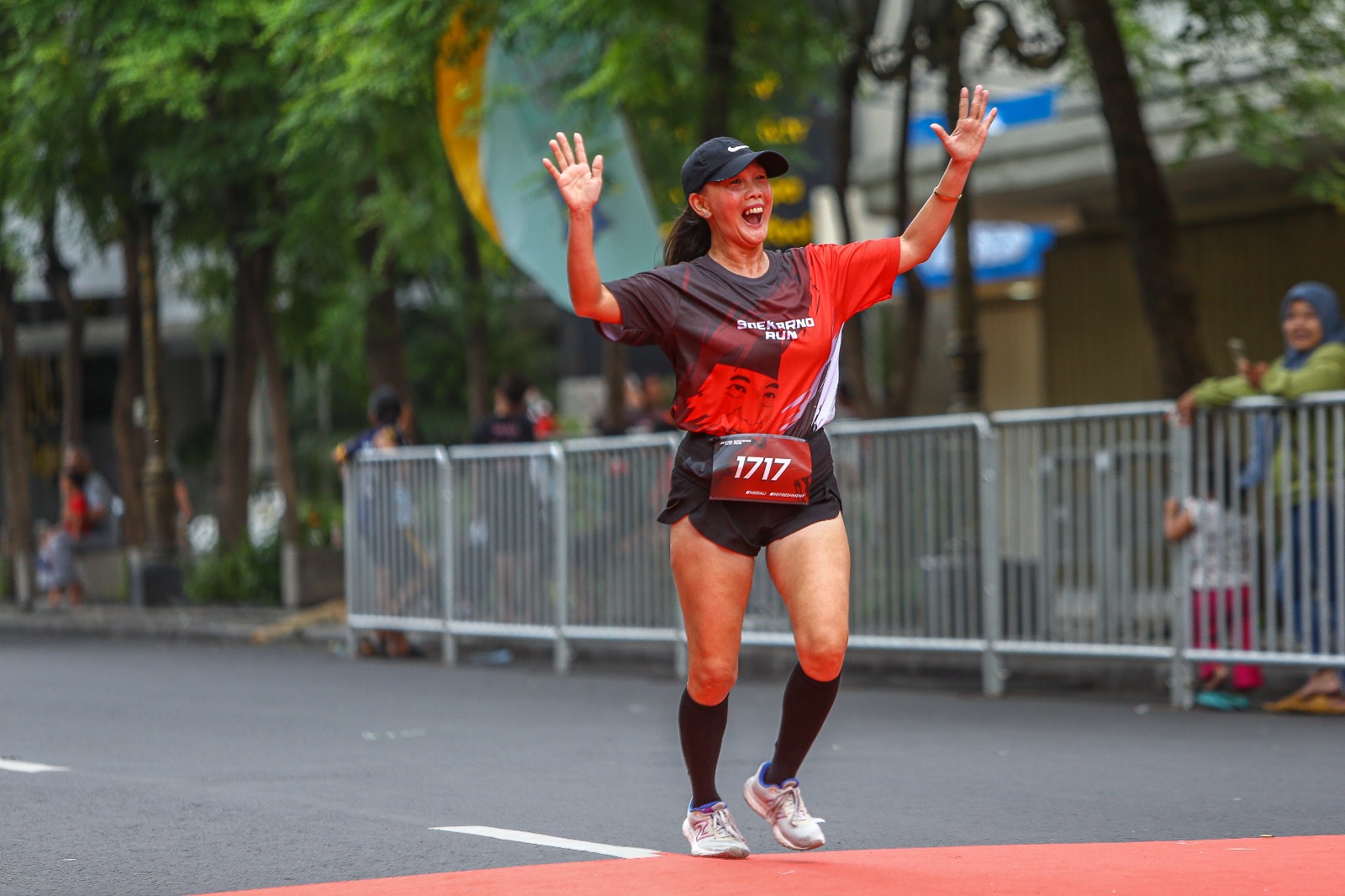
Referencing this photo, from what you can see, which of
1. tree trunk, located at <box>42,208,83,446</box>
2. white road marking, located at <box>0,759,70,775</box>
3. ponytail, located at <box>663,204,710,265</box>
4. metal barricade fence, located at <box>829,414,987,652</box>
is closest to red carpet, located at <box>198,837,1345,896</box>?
ponytail, located at <box>663,204,710,265</box>

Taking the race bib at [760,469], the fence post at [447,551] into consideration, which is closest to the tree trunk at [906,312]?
the fence post at [447,551]

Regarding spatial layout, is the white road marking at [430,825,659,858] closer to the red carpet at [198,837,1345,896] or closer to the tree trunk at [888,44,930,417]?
the red carpet at [198,837,1345,896]

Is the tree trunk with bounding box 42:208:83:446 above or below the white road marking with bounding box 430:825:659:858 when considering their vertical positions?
above

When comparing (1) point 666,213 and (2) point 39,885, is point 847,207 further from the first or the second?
(2) point 39,885

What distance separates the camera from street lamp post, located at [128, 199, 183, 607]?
65.6 ft

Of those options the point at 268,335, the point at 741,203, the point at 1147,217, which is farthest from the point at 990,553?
the point at 268,335

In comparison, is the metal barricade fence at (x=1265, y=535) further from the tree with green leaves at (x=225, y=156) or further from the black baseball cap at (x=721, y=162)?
the tree with green leaves at (x=225, y=156)

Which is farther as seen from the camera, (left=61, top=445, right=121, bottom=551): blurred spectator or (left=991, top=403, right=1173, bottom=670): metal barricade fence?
(left=61, top=445, right=121, bottom=551): blurred spectator

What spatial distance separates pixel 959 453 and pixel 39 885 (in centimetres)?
679

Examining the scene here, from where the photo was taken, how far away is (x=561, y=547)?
43.7 ft

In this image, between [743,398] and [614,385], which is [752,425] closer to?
[743,398]

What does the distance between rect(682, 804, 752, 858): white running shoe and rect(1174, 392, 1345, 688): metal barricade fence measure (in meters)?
4.97

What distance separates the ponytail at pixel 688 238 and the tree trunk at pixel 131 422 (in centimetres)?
1741

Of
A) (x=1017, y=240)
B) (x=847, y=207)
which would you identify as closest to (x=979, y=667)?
(x=847, y=207)
